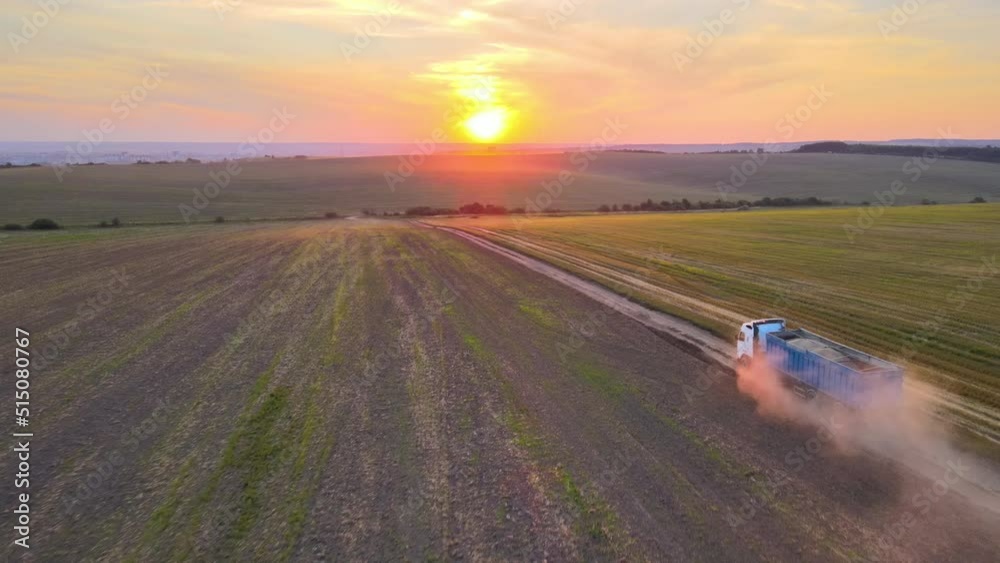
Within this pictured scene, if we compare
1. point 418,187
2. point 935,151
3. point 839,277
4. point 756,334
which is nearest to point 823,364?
point 756,334

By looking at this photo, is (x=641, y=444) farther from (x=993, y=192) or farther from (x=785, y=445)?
(x=993, y=192)

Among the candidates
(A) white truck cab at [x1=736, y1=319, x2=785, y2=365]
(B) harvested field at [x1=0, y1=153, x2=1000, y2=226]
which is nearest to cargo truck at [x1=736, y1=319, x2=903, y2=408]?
(A) white truck cab at [x1=736, y1=319, x2=785, y2=365]

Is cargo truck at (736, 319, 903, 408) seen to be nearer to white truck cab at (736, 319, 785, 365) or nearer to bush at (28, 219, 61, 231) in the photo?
white truck cab at (736, 319, 785, 365)

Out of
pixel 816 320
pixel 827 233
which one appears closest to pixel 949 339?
pixel 816 320

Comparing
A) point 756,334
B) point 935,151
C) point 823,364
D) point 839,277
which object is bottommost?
point 823,364

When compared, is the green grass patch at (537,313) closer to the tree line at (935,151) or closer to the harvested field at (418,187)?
the harvested field at (418,187)

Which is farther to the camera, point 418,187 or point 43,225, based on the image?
point 418,187

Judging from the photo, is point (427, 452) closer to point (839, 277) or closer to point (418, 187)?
point (839, 277)
